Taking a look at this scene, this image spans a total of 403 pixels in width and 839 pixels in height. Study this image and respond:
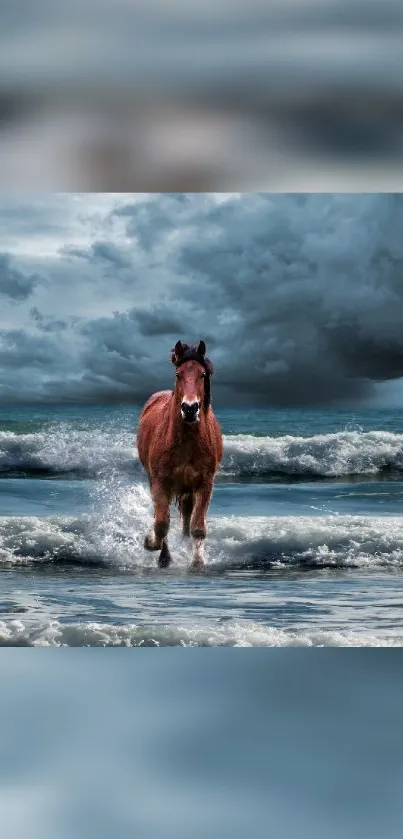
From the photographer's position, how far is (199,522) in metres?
3.02

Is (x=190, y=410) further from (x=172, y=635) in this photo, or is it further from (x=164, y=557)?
(x=172, y=635)

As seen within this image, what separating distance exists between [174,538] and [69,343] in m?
0.59

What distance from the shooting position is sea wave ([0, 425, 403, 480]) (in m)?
3.04

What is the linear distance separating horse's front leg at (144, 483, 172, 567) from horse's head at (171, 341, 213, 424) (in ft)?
0.69

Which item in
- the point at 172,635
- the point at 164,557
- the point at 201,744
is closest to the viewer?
the point at 201,744

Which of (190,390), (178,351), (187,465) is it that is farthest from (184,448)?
(178,351)

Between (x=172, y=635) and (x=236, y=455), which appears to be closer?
(x=172, y=635)

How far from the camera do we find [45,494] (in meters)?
3.02

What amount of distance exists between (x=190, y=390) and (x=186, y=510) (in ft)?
1.05

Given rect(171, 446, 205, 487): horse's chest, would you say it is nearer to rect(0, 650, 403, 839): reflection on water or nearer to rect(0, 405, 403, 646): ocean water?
rect(0, 405, 403, 646): ocean water

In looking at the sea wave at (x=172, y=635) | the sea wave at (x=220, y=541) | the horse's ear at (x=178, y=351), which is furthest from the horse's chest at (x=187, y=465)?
the sea wave at (x=172, y=635)

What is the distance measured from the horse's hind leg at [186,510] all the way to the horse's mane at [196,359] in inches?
10.0
